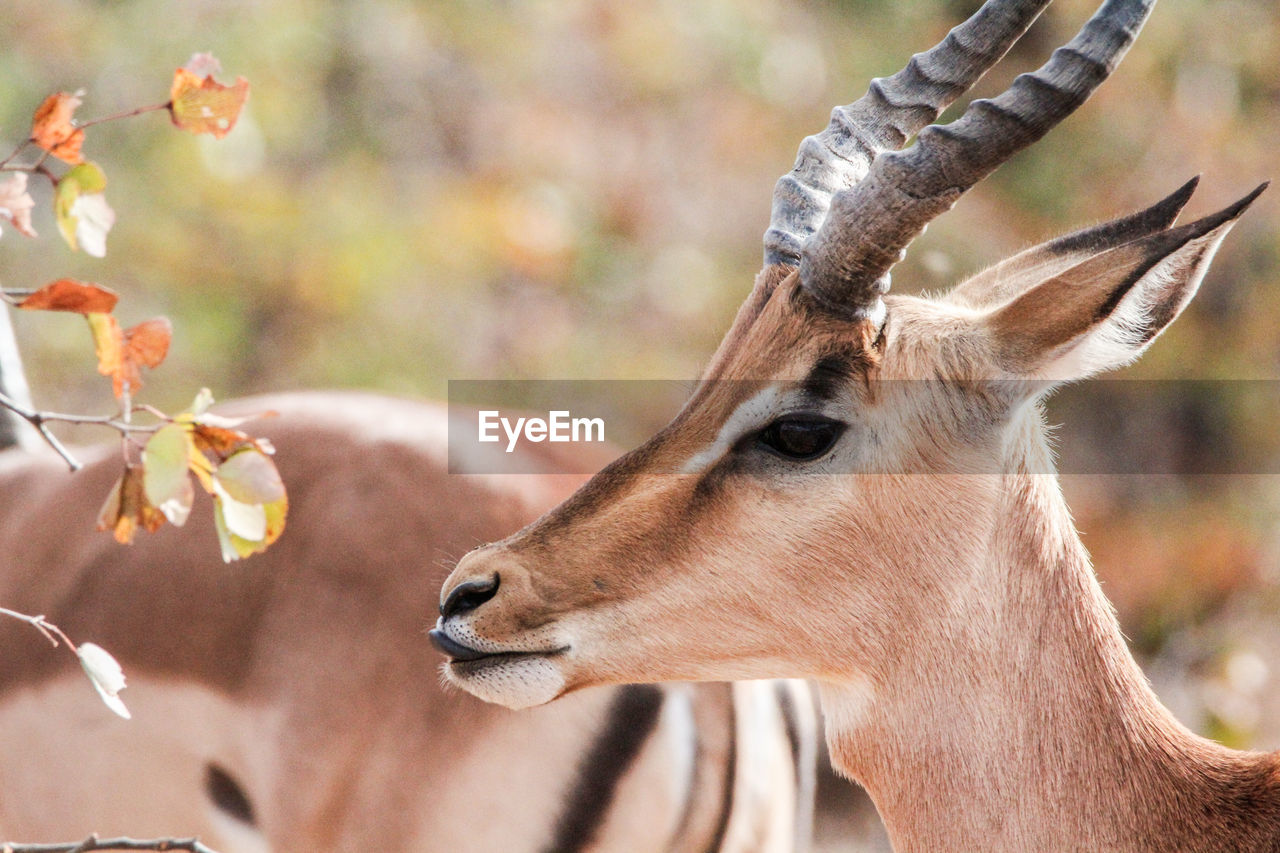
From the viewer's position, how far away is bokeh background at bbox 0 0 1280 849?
9836 mm

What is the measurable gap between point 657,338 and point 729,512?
9.87 m

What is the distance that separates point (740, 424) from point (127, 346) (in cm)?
104

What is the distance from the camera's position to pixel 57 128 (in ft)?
5.92

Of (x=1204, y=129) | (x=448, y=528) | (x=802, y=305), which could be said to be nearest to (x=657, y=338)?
(x=1204, y=129)

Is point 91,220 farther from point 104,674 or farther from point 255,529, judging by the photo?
point 104,674

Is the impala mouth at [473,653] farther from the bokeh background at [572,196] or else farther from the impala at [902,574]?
the bokeh background at [572,196]

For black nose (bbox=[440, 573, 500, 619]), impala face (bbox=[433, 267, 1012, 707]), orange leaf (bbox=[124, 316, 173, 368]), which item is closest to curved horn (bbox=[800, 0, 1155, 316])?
impala face (bbox=[433, 267, 1012, 707])

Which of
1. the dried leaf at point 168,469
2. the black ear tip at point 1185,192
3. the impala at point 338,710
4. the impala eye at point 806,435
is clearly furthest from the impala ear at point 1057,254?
the dried leaf at point 168,469

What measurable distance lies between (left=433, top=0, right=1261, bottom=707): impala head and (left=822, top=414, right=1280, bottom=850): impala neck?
6 centimetres

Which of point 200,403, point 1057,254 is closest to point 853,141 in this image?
point 1057,254

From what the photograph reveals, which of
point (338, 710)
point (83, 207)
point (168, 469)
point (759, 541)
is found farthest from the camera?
point (338, 710)

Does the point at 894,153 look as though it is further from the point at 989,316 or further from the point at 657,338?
the point at 657,338

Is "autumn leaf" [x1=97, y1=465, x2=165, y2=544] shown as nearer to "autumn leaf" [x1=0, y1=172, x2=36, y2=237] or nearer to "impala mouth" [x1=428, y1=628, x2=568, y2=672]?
"autumn leaf" [x1=0, y1=172, x2=36, y2=237]

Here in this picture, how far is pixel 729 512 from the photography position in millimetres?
2346
